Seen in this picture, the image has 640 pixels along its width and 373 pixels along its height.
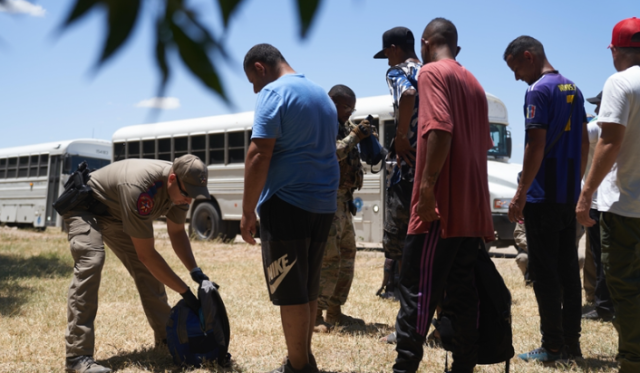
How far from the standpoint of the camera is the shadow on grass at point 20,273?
5800 millimetres

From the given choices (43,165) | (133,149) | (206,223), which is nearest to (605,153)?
(206,223)

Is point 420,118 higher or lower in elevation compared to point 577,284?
higher

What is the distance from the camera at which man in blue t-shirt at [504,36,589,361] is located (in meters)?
3.46

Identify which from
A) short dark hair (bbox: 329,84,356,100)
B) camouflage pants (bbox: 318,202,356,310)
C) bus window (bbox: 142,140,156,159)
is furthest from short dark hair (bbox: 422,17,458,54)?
bus window (bbox: 142,140,156,159)

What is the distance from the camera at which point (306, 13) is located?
0.71 metres

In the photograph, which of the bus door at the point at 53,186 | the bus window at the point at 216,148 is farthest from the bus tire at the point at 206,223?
the bus door at the point at 53,186

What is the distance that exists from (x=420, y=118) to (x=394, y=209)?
118cm

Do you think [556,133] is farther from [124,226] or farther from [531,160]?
[124,226]

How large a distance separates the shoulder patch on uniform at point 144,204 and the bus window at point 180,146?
990 cm

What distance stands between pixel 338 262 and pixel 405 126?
4.10ft

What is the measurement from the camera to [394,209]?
3.88m

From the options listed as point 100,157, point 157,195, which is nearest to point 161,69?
point 157,195

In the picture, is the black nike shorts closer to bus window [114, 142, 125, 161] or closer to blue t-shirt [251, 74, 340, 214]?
blue t-shirt [251, 74, 340, 214]

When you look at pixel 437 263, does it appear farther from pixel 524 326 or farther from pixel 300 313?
pixel 524 326
